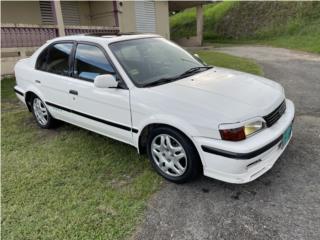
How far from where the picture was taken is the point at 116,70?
12.0 ft

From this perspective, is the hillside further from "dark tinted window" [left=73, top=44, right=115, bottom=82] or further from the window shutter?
"dark tinted window" [left=73, top=44, right=115, bottom=82]

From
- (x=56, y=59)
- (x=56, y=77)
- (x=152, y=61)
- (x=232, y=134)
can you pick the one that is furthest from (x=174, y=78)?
(x=56, y=59)

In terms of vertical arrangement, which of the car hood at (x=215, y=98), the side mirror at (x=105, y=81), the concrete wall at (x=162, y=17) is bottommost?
the car hood at (x=215, y=98)

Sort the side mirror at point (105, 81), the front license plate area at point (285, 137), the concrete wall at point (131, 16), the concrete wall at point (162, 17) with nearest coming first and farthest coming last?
the front license plate area at point (285, 137), the side mirror at point (105, 81), the concrete wall at point (131, 16), the concrete wall at point (162, 17)

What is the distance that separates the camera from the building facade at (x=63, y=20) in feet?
32.8

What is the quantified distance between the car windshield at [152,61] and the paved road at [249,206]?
1.29 meters

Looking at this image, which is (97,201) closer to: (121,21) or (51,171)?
(51,171)

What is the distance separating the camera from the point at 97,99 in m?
3.89

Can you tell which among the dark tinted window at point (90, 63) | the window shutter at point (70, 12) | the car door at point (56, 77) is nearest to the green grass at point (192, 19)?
the window shutter at point (70, 12)

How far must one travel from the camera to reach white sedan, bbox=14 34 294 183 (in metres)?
2.90

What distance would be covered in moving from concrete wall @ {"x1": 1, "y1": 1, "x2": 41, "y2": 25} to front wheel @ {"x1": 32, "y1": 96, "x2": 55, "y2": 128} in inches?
314

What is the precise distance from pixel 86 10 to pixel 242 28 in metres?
11.3

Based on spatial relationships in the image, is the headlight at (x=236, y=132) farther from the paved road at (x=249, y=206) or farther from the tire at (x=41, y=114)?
Result: the tire at (x=41, y=114)

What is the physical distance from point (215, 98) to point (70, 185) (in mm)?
1920
